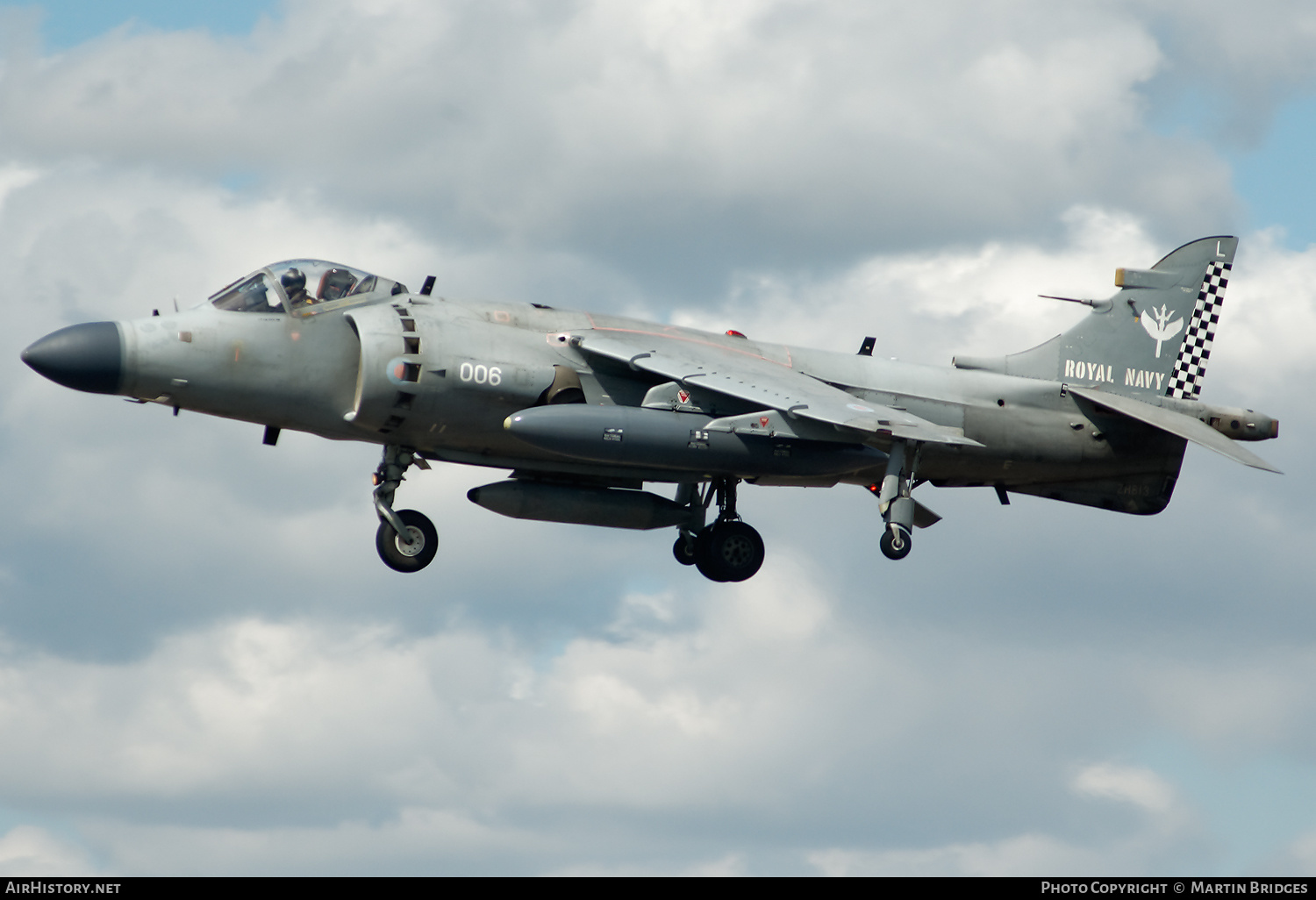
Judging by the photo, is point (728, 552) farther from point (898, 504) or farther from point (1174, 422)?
point (1174, 422)

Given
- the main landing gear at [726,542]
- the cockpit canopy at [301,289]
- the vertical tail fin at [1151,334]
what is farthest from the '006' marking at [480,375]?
the vertical tail fin at [1151,334]

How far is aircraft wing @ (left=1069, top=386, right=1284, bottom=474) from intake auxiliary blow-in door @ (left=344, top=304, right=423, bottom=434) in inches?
403

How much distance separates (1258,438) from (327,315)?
562 inches

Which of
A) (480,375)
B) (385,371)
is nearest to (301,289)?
(385,371)

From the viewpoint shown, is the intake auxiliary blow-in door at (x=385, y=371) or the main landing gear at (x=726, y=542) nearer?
the intake auxiliary blow-in door at (x=385, y=371)

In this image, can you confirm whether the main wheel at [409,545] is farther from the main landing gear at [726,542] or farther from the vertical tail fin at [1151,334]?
the vertical tail fin at [1151,334]

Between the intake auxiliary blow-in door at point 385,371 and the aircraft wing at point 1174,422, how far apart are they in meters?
10.2

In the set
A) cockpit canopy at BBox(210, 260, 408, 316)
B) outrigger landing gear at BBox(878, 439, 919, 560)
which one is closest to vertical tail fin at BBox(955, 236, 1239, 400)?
outrigger landing gear at BBox(878, 439, 919, 560)

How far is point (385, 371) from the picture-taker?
23281 mm

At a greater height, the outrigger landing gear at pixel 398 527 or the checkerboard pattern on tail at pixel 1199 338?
the checkerboard pattern on tail at pixel 1199 338

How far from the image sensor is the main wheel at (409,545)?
81.1 ft

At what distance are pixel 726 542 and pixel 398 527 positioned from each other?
482cm

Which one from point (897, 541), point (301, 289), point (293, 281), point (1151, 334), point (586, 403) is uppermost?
point (1151, 334)
